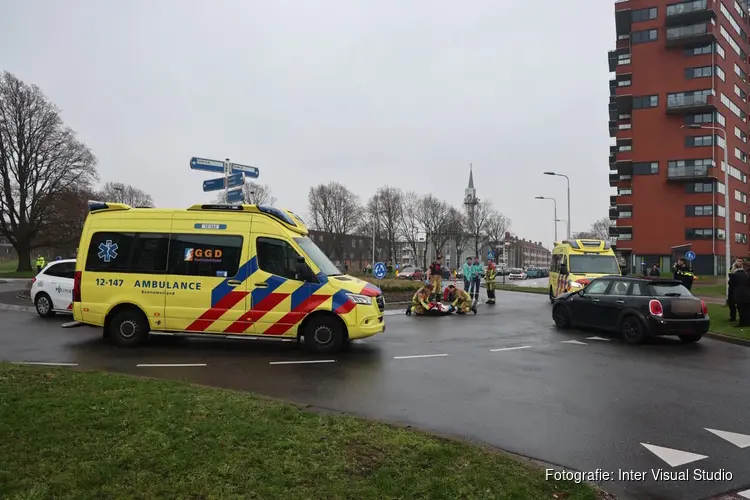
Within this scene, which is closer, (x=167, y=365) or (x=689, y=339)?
(x=167, y=365)

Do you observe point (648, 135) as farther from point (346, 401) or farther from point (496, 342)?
point (346, 401)

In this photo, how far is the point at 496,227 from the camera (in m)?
91.4

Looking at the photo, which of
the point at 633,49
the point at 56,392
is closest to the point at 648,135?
the point at 633,49

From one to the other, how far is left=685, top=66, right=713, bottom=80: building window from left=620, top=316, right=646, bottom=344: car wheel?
61.5m

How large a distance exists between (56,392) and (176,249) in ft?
14.2

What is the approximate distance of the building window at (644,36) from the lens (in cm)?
6188

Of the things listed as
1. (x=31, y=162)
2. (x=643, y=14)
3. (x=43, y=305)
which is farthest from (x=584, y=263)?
(x=643, y=14)

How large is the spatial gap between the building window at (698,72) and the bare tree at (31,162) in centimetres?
6466

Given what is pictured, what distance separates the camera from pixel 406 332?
12.6 metres

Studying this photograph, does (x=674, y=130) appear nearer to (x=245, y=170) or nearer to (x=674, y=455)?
(x=245, y=170)

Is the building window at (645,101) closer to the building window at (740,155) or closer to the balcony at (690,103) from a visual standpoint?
the balcony at (690,103)

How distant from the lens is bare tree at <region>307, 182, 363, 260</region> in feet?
266

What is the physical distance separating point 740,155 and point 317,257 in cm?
7974

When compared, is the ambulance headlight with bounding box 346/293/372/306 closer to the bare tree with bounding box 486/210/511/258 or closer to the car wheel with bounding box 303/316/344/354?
the car wheel with bounding box 303/316/344/354
